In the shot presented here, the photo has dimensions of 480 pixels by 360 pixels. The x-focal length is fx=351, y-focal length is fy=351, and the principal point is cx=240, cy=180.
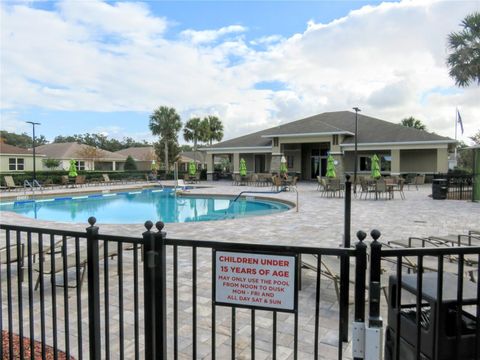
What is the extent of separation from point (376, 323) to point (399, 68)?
2074 cm

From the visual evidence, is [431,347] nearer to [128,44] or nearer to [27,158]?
[128,44]

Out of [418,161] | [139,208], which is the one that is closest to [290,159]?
[418,161]

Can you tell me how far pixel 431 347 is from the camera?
1.79m

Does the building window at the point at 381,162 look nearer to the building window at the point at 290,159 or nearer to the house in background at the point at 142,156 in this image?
the building window at the point at 290,159

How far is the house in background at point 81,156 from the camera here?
43.2 metres

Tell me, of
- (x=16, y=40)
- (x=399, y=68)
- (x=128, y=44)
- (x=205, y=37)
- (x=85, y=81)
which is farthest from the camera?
(x=85, y=81)

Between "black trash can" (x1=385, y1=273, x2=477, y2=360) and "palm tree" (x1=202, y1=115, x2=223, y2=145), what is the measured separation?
140ft

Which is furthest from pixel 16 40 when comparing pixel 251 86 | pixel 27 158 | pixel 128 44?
pixel 27 158

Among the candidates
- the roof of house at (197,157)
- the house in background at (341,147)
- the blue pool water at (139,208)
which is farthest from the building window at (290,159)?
the roof of house at (197,157)

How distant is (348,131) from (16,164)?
3180cm

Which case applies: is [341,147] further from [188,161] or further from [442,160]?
[188,161]

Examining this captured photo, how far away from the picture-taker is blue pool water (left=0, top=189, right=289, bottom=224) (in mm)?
14305

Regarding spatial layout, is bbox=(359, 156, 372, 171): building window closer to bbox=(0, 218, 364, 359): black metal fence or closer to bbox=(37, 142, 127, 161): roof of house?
bbox=(0, 218, 364, 359): black metal fence

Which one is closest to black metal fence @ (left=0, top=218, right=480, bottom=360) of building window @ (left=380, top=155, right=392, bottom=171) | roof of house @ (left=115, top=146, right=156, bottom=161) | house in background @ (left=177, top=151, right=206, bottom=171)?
building window @ (left=380, top=155, right=392, bottom=171)
